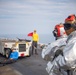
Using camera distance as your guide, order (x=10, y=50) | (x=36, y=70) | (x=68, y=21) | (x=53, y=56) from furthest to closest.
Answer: (x=10, y=50) < (x=36, y=70) < (x=68, y=21) < (x=53, y=56)

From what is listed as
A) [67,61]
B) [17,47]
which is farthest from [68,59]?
[17,47]

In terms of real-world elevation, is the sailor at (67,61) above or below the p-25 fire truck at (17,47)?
above

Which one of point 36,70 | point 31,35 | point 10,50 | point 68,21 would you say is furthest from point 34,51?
point 68,21

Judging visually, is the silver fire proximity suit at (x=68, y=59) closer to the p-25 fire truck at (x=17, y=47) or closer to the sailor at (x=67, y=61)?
the sailor at (x=67, y=61)

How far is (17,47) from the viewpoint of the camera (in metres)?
14.9

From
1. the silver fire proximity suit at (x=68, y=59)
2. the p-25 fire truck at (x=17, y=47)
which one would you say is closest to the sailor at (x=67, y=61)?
the silver fire proximity suit at (x=68, y=59)

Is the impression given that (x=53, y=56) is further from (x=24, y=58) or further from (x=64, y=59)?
(x=24, y=58)

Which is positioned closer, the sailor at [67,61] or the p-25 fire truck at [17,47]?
the sailor at [67,61]

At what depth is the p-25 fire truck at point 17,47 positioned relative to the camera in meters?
14.9

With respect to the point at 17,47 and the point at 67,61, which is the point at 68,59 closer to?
the point at 67,61

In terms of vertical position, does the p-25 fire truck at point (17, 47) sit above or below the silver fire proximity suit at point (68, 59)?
below

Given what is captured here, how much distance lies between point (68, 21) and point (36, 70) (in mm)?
7954

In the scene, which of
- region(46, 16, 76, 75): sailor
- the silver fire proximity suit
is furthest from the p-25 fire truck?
the silver fire proximity suit

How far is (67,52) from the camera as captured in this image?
270 cm
